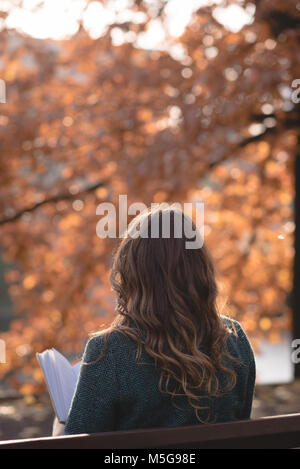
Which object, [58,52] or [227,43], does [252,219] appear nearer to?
[227,43]

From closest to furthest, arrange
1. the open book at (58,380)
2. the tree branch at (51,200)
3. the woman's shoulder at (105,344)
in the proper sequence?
the woman's shoulder at (105,344), the open book at (58,380), the tree branch at (51,200)

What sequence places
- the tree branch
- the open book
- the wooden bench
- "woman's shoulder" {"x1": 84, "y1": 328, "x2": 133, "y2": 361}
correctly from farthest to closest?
the tree branch
the open book
"woman's shoulder" {"x1": 84, "y1": 328, "x2": 133, "y2": 361}
the wooden bench

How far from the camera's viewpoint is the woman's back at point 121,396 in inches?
60.8

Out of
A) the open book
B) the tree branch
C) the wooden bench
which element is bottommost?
the wooden bench

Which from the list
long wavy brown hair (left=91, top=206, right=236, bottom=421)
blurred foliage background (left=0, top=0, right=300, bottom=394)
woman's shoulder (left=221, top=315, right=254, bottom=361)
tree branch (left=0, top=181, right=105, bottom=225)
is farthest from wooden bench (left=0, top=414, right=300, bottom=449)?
tree branch (left=0, top=181, right=105, bottom=225)

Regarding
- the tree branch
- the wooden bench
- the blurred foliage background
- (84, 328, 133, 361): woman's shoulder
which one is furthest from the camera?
the tree branch

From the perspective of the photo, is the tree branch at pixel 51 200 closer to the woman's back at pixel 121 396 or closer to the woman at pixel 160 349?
the woman at pixel 160 349

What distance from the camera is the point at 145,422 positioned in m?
1.61

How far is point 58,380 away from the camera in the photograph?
1.72 meters

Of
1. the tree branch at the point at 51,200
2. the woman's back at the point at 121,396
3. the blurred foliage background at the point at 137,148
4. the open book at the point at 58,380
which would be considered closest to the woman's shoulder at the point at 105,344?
the woman's back at the point at 121,396

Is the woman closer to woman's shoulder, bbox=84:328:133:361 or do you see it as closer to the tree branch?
woman's shoulder, bbox=84:328:133:361

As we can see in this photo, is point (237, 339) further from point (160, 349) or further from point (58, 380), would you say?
point (58, 380)

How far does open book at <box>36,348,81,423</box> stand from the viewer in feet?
5.57

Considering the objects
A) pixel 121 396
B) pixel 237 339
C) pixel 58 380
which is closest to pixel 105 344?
pixel 121 396
